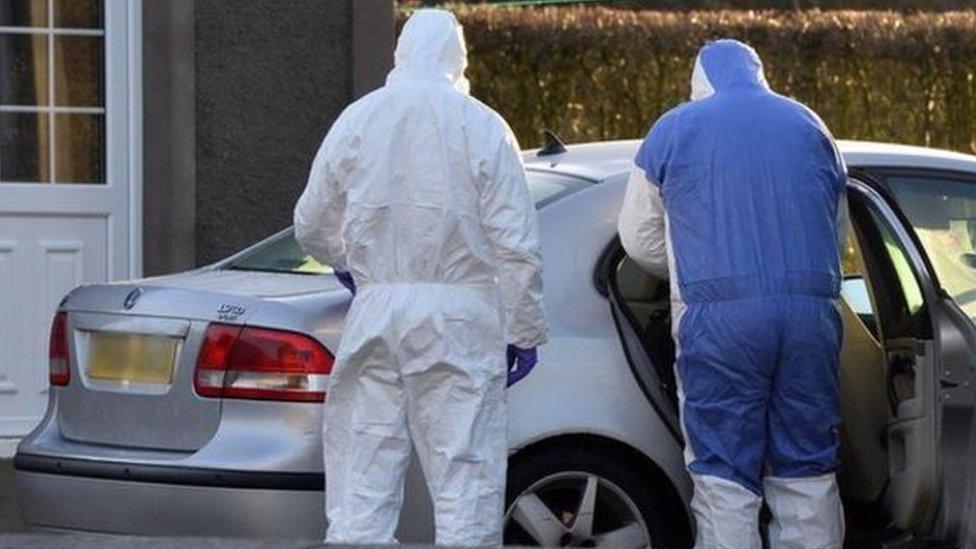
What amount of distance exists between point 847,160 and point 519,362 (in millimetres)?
1201

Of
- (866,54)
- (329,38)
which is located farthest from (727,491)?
(866,54)

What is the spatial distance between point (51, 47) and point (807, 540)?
Result: 15.8ft

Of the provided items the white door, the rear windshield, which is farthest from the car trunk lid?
the white door

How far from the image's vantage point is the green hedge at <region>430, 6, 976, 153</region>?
14562mm

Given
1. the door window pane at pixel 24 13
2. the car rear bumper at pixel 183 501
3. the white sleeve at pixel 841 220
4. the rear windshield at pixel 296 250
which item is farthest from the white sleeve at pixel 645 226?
the door window pane at pixel 24 13

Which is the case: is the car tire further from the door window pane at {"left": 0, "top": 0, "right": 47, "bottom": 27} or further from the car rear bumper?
the door window pane at {"left": 0, "top": 0, "right": 47, "bottom": 27}

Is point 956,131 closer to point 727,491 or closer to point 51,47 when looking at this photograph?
point 51,47

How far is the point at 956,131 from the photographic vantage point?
15.3m

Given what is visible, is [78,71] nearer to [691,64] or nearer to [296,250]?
[296,250]

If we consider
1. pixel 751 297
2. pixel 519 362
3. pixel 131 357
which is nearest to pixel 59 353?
pixel 131 357

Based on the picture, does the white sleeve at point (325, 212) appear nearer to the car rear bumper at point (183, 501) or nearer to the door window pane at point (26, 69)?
the car rear bumper at point (183, 501)

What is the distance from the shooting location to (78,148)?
10102mm

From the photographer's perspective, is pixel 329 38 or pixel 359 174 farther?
pixel 329 38

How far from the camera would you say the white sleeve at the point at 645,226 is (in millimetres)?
6398
